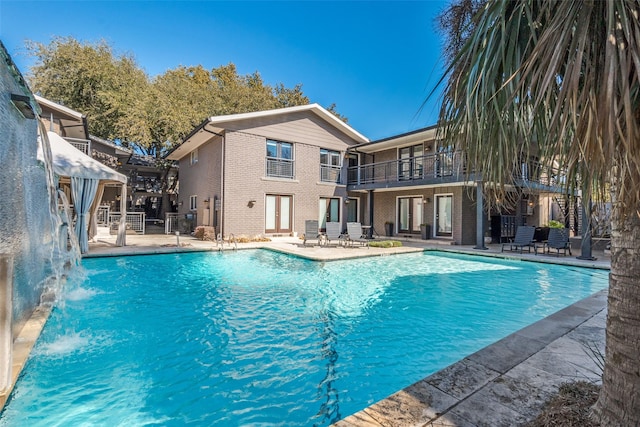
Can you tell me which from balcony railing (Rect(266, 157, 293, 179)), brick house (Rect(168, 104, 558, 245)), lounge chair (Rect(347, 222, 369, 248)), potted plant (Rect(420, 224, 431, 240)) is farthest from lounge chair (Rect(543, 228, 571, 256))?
balcony railing (Rect(266, 157, 293, 179))

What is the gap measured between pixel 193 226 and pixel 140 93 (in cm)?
1147

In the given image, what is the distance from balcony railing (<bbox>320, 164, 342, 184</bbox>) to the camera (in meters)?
17.4

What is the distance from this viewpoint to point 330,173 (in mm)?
17672

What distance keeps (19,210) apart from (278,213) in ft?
39.9

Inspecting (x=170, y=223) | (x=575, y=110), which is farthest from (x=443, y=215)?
(x=170, y=223)

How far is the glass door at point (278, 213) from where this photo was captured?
1558 centimetres

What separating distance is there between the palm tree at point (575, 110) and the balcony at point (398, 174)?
11.3m

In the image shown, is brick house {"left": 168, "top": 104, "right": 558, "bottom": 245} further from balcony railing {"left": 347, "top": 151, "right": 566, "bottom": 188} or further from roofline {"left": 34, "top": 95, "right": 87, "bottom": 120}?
roofline {"left": 34, "top": 95, "right": 87, "bottom": 120}

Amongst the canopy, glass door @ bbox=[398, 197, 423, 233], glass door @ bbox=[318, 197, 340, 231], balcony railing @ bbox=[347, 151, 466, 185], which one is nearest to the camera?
the canopy

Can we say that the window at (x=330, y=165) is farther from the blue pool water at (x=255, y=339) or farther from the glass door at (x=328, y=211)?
the blue pool water at (x=255, y=339)

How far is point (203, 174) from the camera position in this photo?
16.8m

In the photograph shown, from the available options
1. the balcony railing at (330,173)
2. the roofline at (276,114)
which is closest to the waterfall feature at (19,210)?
the roofline at (276,114)

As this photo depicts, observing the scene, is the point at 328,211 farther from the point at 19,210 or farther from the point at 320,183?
the point at 19,210

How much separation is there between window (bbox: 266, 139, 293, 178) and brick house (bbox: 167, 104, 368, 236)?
51 mm
